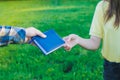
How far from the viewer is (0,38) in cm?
220

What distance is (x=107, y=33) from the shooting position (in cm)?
245

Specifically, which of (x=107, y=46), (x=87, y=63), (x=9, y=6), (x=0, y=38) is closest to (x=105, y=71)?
(x=107, y=46)

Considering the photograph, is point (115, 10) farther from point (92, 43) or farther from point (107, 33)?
point (92, 43)

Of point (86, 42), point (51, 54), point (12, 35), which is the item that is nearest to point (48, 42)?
point (12, 35)

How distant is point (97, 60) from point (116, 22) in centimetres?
A: 148

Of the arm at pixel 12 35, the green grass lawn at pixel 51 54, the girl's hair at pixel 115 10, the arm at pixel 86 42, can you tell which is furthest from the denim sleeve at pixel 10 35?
the green grass lawn at pixel 51 54

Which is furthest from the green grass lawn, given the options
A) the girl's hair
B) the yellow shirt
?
the girl's hair

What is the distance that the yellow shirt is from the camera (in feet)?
7.99

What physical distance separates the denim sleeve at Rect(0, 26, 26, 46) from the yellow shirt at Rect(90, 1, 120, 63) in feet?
1.41

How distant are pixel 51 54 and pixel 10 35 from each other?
1.62m

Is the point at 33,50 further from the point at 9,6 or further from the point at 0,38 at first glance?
the point at 0,38

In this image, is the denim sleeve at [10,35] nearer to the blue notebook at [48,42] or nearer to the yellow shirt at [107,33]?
the blue notebook at [48,42]

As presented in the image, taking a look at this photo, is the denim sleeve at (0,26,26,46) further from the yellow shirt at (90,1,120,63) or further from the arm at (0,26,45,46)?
the yellow shirt at (90,1,120,63)

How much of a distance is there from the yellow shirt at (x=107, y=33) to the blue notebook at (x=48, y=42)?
9.0 inches
